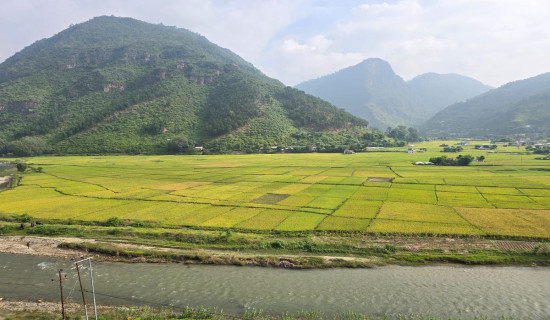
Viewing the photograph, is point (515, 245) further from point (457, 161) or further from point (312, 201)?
point (457, 161)

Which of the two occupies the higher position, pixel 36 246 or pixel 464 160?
pixel 464 160

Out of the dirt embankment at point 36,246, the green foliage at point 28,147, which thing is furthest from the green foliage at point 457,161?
the green foliage at point 28,147

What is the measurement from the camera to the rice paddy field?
102 ft

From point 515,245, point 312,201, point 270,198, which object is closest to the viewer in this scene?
point 515,245

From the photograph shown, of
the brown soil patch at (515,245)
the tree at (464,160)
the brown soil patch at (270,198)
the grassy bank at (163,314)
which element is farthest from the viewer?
the tree at (464,160)

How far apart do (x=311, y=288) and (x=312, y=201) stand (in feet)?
66.0

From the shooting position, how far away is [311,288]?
21.0 meters

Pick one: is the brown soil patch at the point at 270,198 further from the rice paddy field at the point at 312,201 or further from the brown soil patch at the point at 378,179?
the brown soil patch at the point at 378,179

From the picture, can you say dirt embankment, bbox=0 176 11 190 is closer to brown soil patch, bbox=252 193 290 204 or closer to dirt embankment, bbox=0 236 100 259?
dirt embankment, bbox=0 236 100 259

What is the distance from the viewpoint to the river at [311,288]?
738 inches

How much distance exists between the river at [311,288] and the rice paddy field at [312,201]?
21.6 ft

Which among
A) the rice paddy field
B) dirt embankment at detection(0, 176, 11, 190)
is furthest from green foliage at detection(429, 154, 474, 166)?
dirt embankment at detection(0, 176, 11, 190)

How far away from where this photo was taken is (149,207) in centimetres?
3938

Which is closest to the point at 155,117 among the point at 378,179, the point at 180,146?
the point at 180,146
